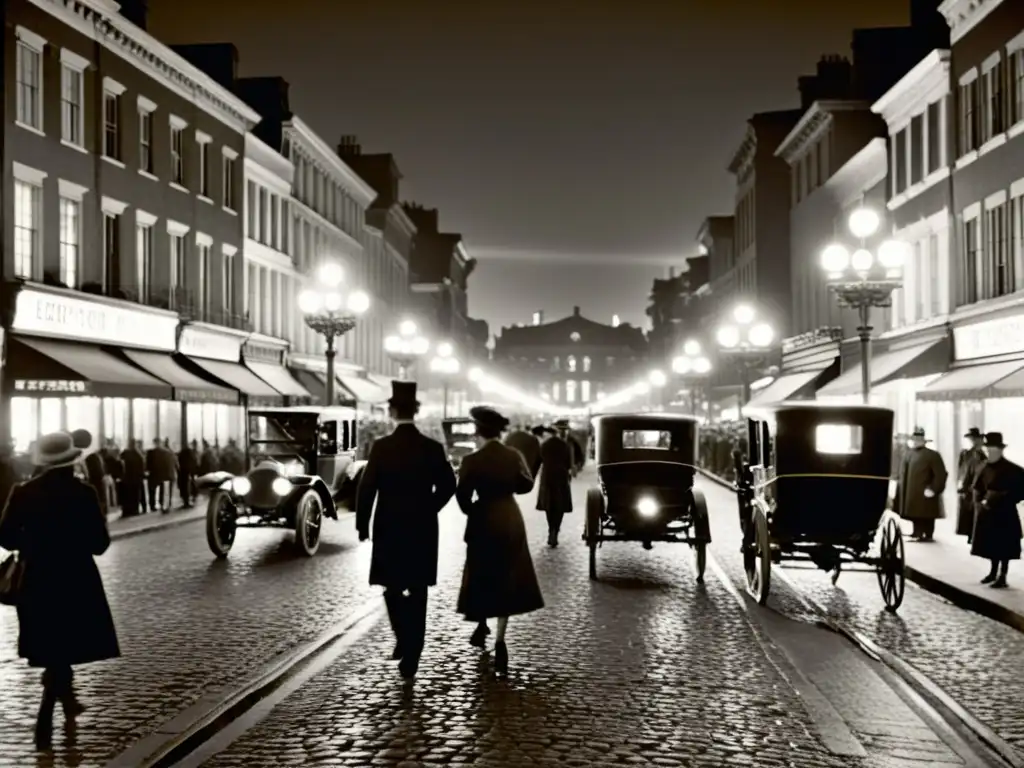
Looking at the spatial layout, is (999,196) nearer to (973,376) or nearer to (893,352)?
(973,376)

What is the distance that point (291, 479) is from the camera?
62.7ft

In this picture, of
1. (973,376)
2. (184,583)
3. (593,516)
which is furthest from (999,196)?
(184,583)

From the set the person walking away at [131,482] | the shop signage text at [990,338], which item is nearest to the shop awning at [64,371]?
the person walking away at [131,482]

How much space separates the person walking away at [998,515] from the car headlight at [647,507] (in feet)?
12.2

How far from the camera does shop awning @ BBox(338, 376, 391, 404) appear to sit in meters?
56.7

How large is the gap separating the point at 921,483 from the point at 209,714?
13717 mm

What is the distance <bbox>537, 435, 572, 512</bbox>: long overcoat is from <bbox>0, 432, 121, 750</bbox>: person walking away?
41.3 ft

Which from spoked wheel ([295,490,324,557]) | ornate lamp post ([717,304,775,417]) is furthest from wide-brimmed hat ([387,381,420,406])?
ornate lamp post ([717,304,775,417])

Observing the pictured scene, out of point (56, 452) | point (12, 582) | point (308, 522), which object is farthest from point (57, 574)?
point (308, 522)

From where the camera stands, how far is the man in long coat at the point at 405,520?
9.48 meters

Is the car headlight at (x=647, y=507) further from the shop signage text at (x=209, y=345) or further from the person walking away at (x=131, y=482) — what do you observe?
the shop signage text at (x=209, y=345)

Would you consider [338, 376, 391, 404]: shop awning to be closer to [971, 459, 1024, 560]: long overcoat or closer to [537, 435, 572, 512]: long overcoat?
[537, 435, 572, 512]: long overcoat

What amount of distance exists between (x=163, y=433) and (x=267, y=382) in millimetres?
7740

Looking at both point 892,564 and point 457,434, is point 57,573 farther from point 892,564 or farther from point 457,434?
point 457,434
